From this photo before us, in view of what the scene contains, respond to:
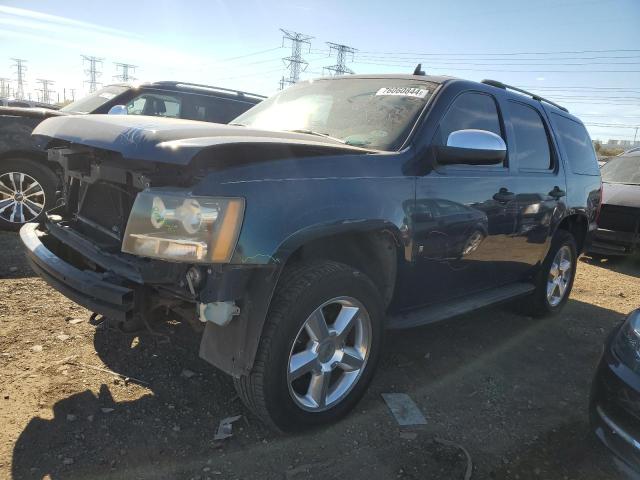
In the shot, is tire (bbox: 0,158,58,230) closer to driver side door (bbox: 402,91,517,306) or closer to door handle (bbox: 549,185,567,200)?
driver side door (bbox: 402,91,517,306)

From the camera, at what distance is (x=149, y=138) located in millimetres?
2146

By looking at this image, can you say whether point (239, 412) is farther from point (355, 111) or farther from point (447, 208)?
point (355, 111)

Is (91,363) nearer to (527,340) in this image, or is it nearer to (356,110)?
(356,110)

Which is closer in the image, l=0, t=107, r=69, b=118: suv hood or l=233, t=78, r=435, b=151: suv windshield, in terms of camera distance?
l=233, t=78, r=435, b=151: suv windshield

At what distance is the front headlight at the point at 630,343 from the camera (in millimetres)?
2471

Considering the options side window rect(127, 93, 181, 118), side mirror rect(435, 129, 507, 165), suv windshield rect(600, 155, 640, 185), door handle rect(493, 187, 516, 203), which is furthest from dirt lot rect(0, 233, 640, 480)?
suv windshield rect(600, 155, 640, 185)

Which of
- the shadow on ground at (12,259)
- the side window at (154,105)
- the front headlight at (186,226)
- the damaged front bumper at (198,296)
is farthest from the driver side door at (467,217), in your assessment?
the side window at (154,105)

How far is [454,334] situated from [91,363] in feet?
9.27

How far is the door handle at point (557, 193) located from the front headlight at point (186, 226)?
3.25 m

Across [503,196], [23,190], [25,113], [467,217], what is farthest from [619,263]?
[25,113]

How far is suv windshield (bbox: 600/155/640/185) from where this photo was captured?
854cm

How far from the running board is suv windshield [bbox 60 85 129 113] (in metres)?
5.08

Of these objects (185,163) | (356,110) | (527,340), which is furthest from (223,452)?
(527,340)

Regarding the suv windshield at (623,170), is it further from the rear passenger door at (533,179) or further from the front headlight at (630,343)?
the front headlight at (630,343)
